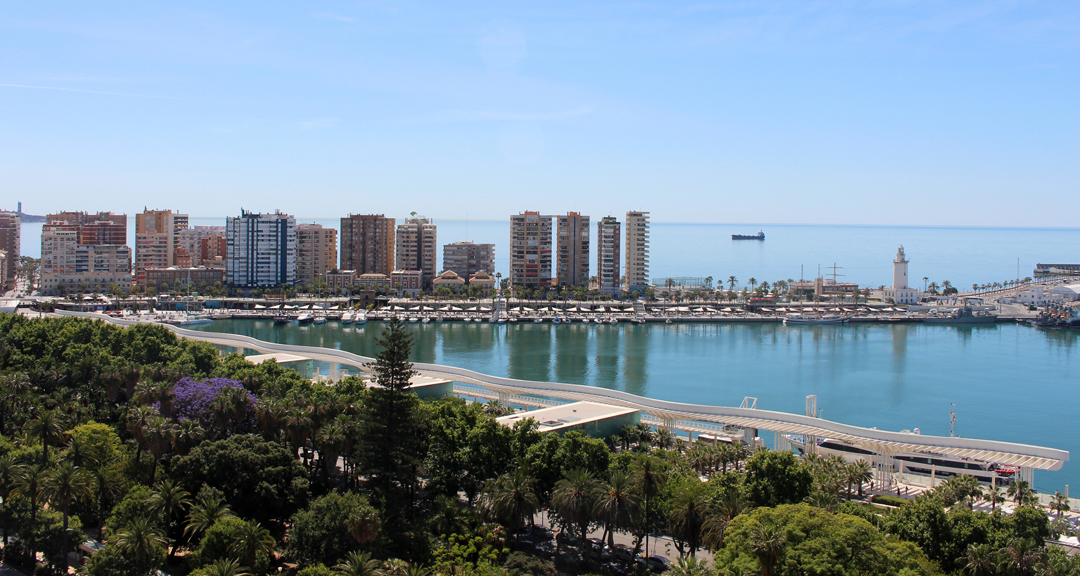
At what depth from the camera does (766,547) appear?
31.2ft

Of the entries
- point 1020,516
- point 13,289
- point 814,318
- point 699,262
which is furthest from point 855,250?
point 1020,516

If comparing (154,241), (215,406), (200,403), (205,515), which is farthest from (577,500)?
(154,241)

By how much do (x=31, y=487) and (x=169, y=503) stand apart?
6.97 feet

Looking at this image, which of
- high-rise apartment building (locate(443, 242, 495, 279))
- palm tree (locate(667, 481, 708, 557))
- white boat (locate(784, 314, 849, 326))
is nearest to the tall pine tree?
palm tree (locate(667, 481, 708, 557))

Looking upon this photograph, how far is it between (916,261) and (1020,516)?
140 metres

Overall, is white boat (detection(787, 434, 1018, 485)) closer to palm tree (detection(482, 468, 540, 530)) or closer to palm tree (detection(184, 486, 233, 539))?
palm tree (detection(482, 468, 540, 530))

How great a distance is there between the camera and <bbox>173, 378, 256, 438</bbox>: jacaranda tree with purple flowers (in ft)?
51.9

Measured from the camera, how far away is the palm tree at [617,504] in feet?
38.5

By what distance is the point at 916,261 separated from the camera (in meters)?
138

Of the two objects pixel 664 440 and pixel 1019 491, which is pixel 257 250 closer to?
pixel 664 440

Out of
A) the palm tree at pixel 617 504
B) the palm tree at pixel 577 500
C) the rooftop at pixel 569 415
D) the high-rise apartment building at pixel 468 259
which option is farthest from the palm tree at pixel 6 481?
the high-rise apartment building at pixel 468 259

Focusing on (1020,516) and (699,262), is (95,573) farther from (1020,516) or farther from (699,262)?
(699,262)

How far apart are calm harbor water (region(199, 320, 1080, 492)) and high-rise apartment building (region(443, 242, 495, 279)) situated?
18.2m

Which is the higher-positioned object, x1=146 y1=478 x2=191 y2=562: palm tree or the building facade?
the building facade
